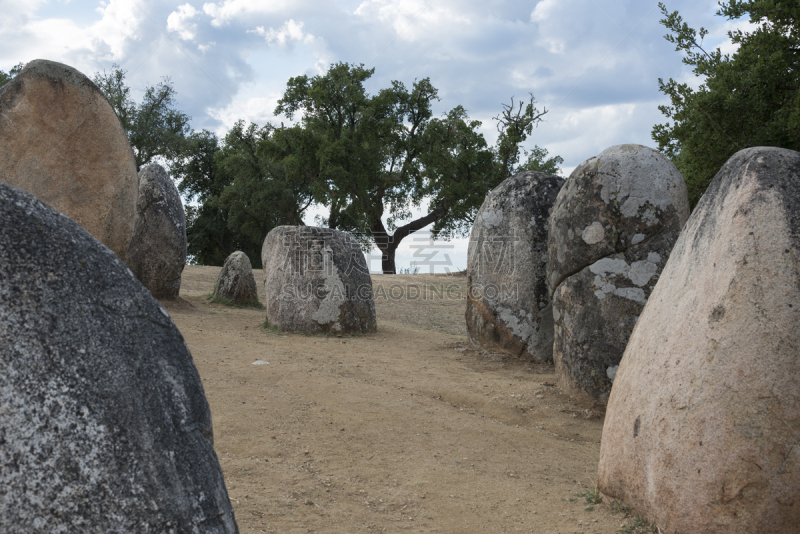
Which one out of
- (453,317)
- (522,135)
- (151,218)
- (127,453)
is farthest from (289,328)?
(522,135)

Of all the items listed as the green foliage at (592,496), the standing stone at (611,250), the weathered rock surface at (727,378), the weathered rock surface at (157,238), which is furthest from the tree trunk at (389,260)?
the weathered rock surface at (727,378)

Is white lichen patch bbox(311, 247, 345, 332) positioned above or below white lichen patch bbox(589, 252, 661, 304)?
below

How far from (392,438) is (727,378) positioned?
8.34ft

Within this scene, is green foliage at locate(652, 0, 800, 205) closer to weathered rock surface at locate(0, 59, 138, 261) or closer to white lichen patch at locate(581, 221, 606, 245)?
white lichen patch at locate(581, 221, 606, 245)

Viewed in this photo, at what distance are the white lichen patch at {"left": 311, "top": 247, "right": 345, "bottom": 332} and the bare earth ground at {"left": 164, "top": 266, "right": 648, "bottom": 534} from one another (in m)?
0.35

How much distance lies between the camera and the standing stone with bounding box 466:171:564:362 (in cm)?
735

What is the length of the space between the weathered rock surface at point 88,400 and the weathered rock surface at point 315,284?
271 inches

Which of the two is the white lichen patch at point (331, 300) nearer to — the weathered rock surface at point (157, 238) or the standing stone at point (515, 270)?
the standing stone at point (515, 270)

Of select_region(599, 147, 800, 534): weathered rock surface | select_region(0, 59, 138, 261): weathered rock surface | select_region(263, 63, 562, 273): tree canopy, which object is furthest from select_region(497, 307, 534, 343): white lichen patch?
select_region(263, 63, 562, 273): tree canopy

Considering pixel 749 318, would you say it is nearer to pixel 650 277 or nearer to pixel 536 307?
pixel 650 277

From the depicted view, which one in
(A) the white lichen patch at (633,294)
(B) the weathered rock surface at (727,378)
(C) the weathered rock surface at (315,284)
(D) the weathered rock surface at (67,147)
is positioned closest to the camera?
(B) the weathered rock surface at (727,378)

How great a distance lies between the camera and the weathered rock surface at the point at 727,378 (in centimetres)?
242

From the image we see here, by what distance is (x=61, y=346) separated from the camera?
4.81ft

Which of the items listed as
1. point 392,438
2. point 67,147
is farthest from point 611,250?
point 67,147
